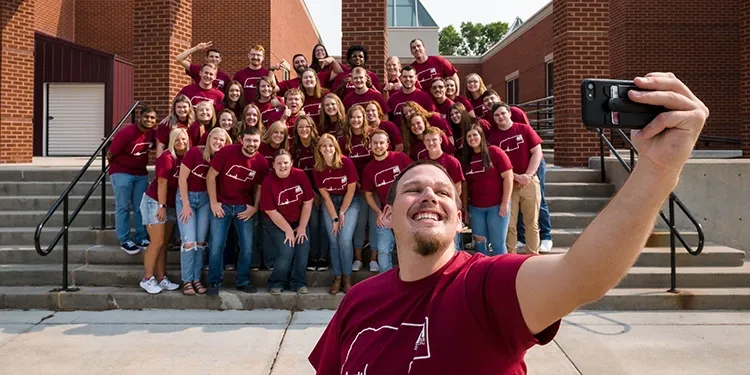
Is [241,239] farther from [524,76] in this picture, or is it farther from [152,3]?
[524,76]

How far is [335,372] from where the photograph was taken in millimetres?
1968

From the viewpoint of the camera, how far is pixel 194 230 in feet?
20.7

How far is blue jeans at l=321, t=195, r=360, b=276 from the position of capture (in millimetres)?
6446

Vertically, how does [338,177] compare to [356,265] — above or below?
above

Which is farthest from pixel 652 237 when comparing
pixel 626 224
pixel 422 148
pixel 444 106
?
pixel 626 224

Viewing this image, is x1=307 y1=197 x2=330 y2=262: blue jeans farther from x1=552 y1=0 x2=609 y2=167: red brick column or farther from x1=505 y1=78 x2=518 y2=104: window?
x1=505 y1=78 x2=518 y2=104: window

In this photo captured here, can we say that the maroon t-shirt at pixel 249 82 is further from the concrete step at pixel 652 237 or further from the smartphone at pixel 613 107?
the smartphone at pixel 613 107

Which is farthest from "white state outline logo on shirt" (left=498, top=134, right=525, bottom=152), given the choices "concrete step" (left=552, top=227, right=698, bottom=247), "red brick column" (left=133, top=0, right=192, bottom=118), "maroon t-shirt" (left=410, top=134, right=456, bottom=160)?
"red brick column" (left=133, top=0, right=192, bottom=118)

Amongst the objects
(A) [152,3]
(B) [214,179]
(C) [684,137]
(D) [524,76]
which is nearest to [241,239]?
(B) [214,179]

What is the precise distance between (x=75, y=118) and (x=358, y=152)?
1513cm

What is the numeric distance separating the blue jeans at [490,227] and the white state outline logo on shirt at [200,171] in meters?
2.89

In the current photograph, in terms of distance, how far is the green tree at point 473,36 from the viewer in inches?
2990

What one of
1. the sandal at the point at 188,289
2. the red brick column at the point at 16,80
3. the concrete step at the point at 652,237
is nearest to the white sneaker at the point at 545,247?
the concrete step at the point at 652,237

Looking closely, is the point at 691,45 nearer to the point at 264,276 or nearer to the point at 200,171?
the point at 264,276
